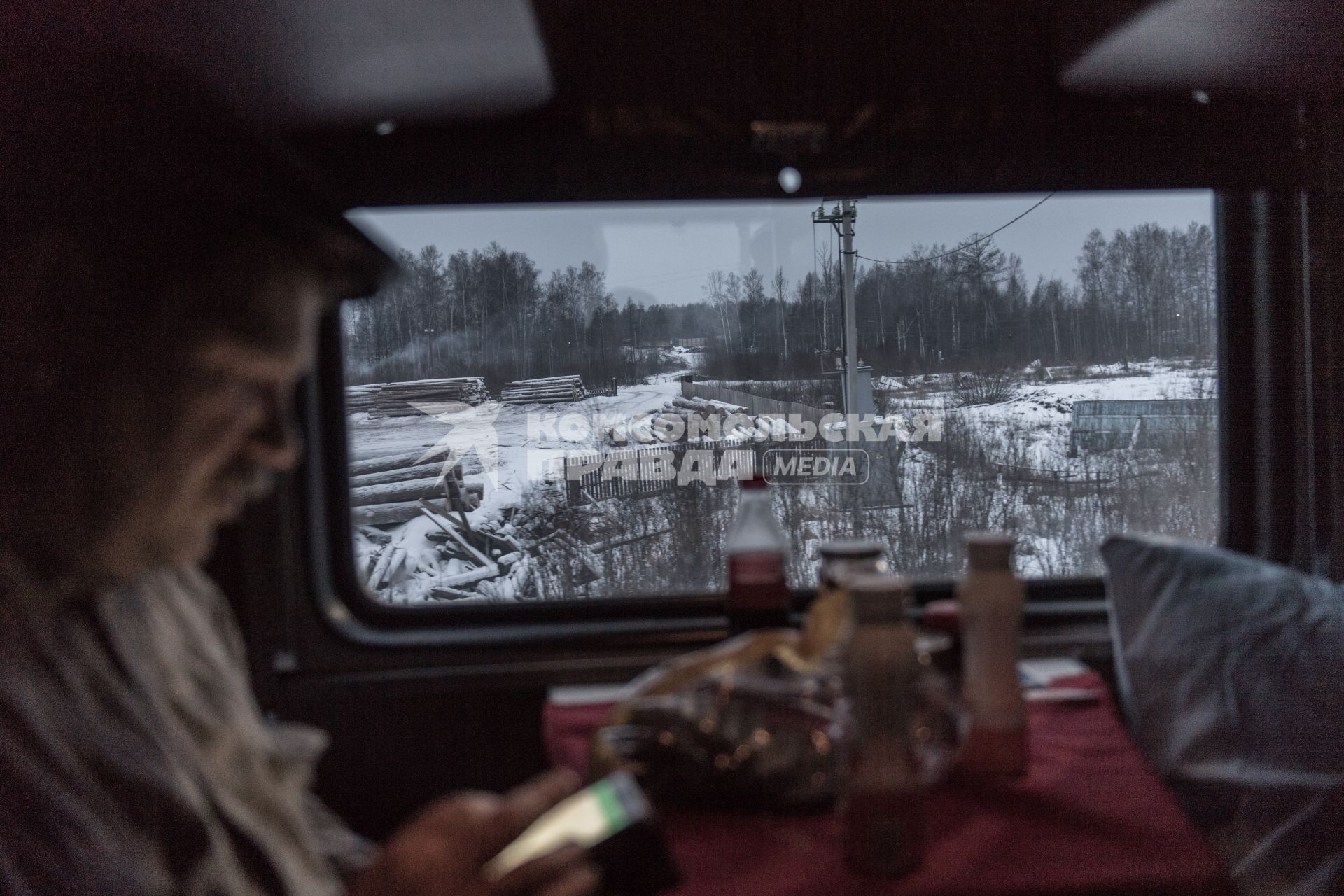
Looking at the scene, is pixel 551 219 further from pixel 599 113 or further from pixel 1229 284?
pixel 1229 284

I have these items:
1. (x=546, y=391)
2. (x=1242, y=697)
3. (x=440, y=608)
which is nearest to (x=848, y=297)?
(x=546, y=391)

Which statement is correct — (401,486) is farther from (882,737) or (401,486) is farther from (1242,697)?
(1242,697)

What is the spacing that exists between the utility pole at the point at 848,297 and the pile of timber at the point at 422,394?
33.1 inches

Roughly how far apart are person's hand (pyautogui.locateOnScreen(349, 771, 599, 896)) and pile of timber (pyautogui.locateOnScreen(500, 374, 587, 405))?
1150 millimetres

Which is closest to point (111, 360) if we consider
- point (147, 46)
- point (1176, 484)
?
point (147, 46)

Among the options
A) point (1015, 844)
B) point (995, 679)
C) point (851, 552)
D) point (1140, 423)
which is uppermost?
point (1140, 423)

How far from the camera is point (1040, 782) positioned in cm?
115

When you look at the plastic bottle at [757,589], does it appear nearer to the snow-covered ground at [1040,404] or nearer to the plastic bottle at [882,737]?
the plastic bottle at [882,737]

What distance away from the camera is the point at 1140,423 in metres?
2.08

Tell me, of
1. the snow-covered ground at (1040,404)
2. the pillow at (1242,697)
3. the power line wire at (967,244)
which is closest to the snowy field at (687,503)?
the snow-covered ground at (1040,404)

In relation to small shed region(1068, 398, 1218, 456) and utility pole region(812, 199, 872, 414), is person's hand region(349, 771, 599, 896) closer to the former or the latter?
utility pole region(812, 199, 872, 414)

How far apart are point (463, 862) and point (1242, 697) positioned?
124cm

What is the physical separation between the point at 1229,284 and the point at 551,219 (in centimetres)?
164

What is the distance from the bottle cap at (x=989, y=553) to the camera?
3.78ft
